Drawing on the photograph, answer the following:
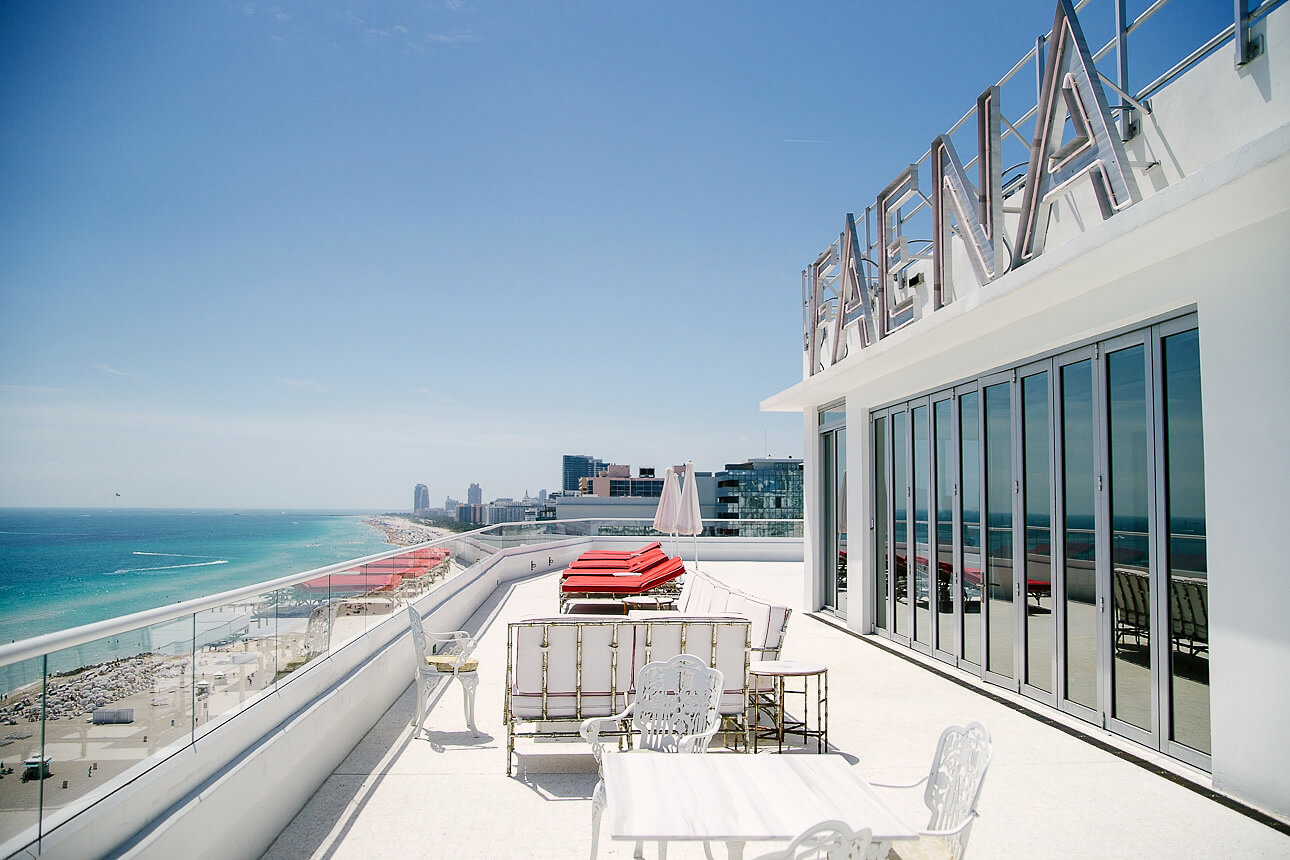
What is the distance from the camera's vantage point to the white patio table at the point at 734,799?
2447mm

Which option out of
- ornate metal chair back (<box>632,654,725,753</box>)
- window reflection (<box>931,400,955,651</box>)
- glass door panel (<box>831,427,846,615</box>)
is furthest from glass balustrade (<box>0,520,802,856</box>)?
glass door panel (<box>831,427,846,615</box>)

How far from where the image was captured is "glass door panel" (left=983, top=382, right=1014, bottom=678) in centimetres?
654

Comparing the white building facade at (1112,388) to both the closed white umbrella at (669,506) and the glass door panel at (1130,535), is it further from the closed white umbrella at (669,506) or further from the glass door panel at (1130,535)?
the closed white umbrella at (669,506)

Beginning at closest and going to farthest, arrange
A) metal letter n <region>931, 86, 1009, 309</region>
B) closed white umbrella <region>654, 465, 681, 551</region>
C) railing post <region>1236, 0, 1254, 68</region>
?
railing post <region>1236, 0, 1254, 68</region> → metal letter n <region>931, 86, 1009, 309</region> → closed white umbrella <region>654, 465, 681, 551</region>

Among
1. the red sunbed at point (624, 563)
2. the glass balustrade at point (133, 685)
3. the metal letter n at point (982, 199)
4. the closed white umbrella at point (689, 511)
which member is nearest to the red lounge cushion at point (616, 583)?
the red sunbed at point (624, 563)

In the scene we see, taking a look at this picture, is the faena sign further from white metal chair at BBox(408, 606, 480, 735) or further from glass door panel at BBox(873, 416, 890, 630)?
white metal chair at BBox(408, 606, 480, 735)

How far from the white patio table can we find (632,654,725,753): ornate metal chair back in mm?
879

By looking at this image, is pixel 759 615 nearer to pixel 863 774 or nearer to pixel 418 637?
pixel 863 774

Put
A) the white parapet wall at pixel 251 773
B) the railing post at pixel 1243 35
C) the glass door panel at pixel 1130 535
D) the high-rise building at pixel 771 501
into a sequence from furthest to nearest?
the high-rise building at pixel 771 501
the glass door panel at pixel 1130 535
the railing post at pixel 1243 35
the white parapet wall at pixel 251 773

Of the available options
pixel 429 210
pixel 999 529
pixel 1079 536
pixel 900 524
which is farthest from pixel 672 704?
pixel 429 210

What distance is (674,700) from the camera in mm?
4160

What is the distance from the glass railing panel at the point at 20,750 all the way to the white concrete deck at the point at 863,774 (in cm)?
152

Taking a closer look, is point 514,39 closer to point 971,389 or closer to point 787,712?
point 971,389

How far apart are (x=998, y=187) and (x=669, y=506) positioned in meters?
10.7
